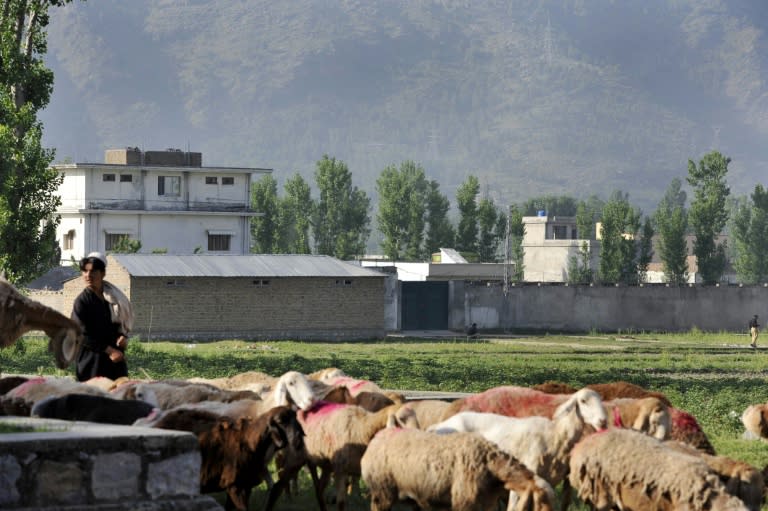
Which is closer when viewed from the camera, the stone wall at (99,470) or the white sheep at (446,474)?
the stone wall at (99,470)

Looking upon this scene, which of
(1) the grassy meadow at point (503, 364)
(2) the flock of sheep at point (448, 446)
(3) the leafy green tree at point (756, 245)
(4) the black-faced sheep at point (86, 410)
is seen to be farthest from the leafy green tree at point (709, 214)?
(4) the black-faced sheep at point (86, 410)

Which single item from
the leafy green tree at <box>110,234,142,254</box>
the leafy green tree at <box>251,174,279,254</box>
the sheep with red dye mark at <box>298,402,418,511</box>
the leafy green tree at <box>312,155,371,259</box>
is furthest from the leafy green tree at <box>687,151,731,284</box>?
the sheep with red dye mark at <box>298,402,418,511</box>

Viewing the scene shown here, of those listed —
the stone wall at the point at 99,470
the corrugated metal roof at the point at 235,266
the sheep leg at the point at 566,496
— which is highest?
the corrugated metal roof at the point at 235,266

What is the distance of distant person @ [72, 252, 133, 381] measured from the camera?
14234 millimetres

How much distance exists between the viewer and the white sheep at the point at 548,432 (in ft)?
41.5

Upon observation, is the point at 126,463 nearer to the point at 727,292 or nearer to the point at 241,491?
the point at 241,491

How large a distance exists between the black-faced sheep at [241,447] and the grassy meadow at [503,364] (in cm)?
669

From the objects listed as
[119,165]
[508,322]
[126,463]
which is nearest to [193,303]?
[508,322]

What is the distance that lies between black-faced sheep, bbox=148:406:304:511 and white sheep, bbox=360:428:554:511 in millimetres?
744

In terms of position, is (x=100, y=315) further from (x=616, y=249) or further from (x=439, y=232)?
(x=439, y=232)

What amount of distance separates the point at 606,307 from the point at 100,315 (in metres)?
62.6

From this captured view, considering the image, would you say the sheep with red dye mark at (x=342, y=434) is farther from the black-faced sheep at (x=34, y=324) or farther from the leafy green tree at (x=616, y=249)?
the leafy green tree at (x=616, y=249)

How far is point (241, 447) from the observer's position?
1233 centimetres

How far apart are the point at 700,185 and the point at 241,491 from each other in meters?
100
